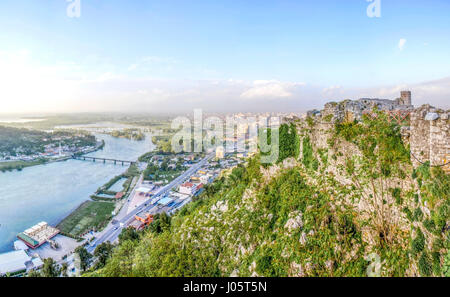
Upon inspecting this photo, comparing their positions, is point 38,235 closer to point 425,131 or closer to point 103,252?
point 103,252

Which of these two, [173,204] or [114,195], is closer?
[173,204]

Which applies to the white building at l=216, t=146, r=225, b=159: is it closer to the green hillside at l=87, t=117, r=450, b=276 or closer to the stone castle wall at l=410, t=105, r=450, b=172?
the green hillside at l=87, t=117, r=450, b=276

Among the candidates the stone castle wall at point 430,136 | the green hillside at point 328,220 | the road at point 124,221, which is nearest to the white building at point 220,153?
the road at point 124,221

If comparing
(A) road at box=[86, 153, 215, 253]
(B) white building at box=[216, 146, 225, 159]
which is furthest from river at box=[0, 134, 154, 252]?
(B) white building at box=[216, 146, 225, 159]

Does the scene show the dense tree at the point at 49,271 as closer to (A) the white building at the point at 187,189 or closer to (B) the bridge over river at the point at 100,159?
(A) the white building at the point at 187,189

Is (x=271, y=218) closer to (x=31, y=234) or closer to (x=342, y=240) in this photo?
(x=342, y=240)

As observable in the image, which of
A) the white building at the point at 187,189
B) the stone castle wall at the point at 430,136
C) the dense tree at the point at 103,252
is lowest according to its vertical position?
the dense tree at the point at 103,252

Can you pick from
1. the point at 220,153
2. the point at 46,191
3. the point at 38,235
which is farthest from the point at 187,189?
the point at 46,191
